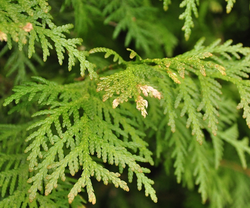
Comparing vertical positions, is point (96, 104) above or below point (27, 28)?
below

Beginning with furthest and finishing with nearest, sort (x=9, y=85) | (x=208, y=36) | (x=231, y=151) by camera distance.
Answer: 1. (x=231, y=151)
2. (x=208, y=36)
3. (x=9, y=85)

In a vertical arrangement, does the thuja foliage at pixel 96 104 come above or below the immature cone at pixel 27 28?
below

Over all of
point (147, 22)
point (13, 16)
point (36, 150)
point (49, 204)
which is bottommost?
point (49, 204)

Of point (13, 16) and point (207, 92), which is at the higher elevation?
point (13, 16)

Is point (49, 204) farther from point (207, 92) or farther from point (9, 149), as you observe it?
point (207, 92)

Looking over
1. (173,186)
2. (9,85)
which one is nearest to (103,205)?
(173,186)

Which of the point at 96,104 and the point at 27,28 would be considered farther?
the point at 96,104

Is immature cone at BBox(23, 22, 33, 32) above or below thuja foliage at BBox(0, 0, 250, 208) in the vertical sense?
above

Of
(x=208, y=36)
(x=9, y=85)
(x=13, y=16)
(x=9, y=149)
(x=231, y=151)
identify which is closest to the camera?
(x=13, y=16)

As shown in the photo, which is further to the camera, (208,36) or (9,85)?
(208,36)
